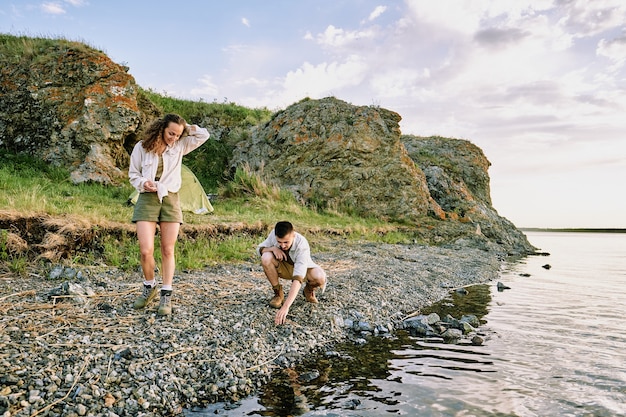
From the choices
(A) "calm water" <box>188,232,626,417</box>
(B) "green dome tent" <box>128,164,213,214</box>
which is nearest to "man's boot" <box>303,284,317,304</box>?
(A) "calm water" <box>188,232,626,417</box>

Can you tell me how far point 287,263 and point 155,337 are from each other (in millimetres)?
2230

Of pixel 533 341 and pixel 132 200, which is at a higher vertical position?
pixel 132 200

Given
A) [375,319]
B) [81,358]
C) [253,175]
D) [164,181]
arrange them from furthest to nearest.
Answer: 1. [253,175]
2. [375,319]
3. [164,181]
4. [81,358]

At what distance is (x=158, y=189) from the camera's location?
607 cm

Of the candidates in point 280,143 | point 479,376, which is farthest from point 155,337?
point 280,143

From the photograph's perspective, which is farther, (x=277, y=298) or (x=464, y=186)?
(x=464, y=186)

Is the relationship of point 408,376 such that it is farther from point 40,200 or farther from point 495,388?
point 40,200

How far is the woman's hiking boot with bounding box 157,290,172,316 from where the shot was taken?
20.3 ft

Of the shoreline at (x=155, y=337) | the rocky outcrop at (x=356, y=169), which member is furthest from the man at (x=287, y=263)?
the rocky outcrop at (x=356, y=169)

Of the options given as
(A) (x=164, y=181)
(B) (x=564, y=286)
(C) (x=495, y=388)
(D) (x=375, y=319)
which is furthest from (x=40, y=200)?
(B) (x=564, y=286)

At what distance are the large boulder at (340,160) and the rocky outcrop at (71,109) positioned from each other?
5879 millimetres

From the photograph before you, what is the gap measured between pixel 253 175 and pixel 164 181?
13869mm

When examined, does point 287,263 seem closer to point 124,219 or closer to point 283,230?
point 283,230

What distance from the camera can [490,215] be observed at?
2630 centimetres
